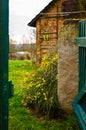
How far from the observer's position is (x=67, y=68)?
6477 mm

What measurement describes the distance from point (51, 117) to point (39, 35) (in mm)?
14020

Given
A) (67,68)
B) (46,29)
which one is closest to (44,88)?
(67,68)

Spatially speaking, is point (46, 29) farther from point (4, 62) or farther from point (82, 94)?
point (4, 62)

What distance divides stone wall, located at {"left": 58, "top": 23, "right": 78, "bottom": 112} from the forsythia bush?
0.40m

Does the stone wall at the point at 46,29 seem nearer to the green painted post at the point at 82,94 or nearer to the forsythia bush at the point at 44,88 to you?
the forsythia bush at the point at 44,88

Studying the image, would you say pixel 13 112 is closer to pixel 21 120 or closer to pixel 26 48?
pixel 21 120

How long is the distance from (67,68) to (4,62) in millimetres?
3559

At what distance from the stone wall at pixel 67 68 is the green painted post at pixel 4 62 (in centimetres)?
342

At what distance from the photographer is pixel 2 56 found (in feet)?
9.83

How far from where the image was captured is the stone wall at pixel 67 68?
639 cm

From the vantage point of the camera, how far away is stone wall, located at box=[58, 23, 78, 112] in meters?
6.39

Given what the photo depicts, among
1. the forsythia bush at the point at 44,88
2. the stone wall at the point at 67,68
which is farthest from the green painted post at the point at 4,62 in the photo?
the forsythia bush at the point at 44,88

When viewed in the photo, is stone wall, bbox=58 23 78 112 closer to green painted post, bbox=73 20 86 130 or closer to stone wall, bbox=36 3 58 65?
green painted post, bbox=73 20 86 130

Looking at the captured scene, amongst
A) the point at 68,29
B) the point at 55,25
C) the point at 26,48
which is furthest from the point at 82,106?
the point at 26,48
